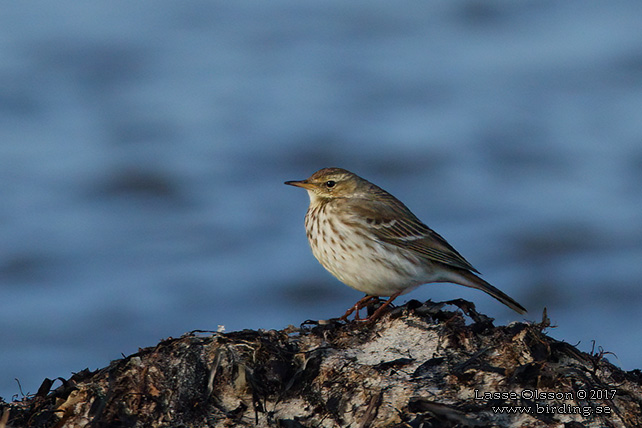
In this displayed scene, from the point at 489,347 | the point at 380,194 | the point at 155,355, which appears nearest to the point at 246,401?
the point at 155,355

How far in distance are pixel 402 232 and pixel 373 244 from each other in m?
0.54

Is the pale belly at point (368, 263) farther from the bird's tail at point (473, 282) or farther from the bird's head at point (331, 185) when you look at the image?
the bird's head at point (331, 185)

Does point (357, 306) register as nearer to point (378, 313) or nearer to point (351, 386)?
point (378, 313)

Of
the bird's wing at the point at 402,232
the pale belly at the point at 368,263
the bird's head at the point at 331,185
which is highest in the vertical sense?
the bird's head at the point at 331,185

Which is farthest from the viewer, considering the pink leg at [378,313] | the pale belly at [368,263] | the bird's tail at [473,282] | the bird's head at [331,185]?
the bird's head at [331,185]

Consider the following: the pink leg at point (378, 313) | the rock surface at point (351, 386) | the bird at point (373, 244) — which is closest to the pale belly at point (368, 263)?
the bird at point (373, 244)

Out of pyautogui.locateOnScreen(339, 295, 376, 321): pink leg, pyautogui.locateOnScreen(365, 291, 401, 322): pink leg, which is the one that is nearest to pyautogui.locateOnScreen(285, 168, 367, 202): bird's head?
pyautogui.locateOnScreen(339, 295, 376, 321): pink leg

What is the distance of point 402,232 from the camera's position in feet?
29.5

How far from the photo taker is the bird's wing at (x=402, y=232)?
8828mm

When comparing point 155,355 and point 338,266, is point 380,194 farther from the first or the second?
point 155,355

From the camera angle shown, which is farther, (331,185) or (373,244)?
(331,185)

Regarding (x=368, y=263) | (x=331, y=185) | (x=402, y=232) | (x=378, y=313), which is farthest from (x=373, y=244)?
(x=378, y=313)

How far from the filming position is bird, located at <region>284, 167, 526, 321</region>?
8328 mm

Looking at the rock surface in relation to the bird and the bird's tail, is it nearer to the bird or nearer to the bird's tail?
the bird
